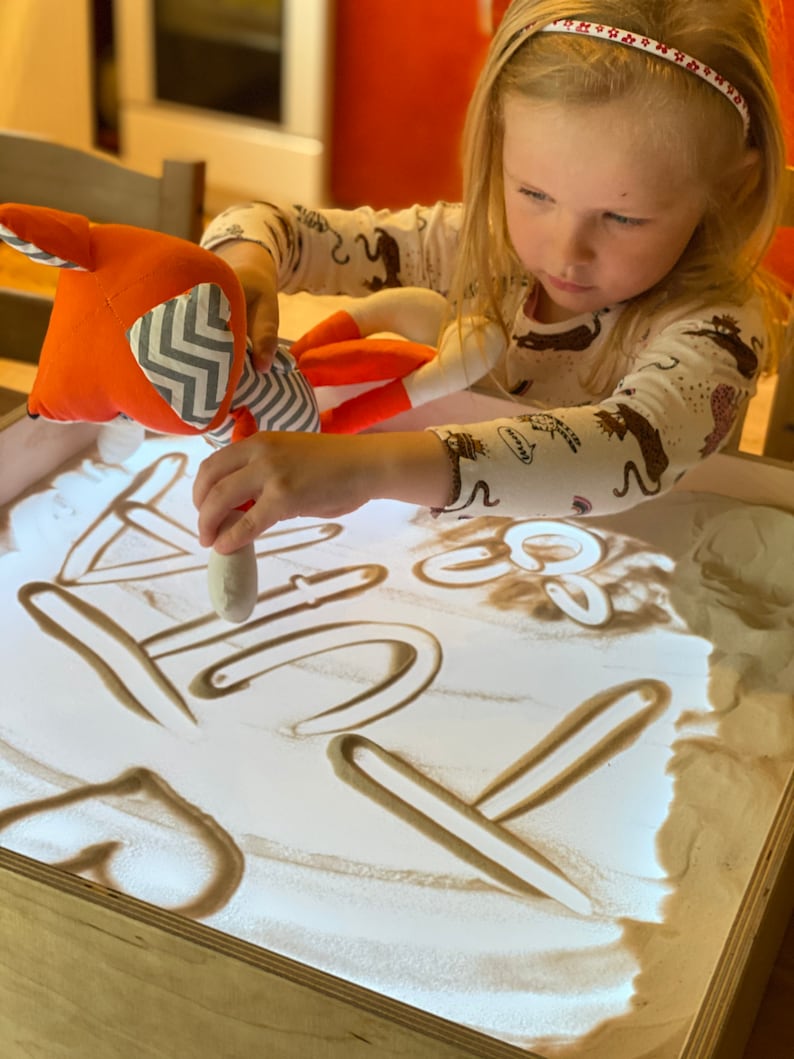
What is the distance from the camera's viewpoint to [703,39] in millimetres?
630

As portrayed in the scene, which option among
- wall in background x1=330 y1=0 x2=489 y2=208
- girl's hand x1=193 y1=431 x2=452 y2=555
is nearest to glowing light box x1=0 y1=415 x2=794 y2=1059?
girl's hand x1=193 y1=431 x2=452 y2=555

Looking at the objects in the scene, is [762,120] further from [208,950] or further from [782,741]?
[208,950]

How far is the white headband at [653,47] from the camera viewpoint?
623 millimetres

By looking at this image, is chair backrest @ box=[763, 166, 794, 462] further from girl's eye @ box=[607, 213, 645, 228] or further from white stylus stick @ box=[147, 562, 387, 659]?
white stylus stick @ box=[147, 562, 387, 659]

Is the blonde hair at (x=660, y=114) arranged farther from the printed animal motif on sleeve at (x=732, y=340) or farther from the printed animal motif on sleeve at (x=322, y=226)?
the printed animal motif on sleeve at (x=322, y=226)

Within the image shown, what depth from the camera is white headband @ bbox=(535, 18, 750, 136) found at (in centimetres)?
62

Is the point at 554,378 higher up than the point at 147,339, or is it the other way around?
the point at 147,339

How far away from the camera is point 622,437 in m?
0.63

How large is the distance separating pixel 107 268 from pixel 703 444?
0.35m

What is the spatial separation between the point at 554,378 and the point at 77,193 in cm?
44

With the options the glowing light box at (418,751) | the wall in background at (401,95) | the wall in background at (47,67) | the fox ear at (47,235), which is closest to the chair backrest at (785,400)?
the glowing light box at (418,751)

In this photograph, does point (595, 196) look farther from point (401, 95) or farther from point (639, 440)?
point (401, 95)

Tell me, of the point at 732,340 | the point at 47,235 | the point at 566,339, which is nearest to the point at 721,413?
the point at 732,340

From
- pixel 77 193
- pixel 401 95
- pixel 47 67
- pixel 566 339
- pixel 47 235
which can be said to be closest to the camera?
pixel 47 235
